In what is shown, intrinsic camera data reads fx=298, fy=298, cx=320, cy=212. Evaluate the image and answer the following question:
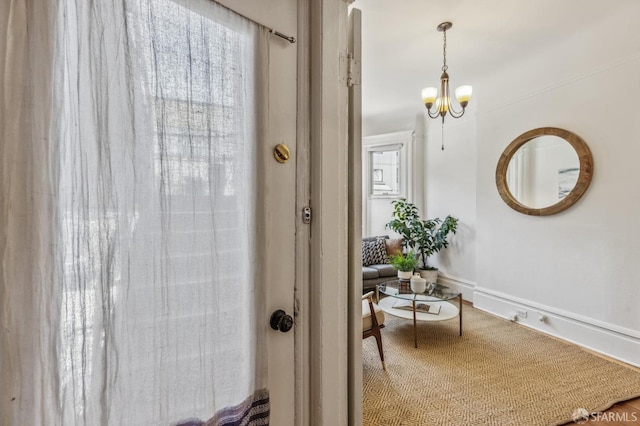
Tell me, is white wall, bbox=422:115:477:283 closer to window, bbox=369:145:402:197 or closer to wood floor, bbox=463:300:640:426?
window, bbox=369:145:402:197

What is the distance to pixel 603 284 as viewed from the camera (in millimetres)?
2666

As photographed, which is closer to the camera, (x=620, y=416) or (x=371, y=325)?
(x=620, y=416)

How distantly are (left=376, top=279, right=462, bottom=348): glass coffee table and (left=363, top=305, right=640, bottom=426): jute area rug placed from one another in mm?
260

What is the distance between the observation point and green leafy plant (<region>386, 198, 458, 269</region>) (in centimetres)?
442

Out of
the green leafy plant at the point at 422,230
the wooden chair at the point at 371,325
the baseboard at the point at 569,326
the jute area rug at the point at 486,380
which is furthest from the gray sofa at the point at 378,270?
the wooden chair at the point at 371,325

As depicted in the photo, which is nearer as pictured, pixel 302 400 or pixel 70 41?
pixel 70 41

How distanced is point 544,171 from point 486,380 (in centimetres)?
228

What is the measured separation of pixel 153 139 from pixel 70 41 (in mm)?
211

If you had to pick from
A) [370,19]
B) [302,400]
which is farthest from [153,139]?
[370,19]

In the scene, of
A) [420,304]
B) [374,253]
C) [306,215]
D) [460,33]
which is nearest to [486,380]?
[420,304]

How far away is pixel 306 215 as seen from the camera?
973 millimetres

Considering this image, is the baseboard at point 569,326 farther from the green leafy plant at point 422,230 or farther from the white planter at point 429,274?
the green leafy plant at point 422,230

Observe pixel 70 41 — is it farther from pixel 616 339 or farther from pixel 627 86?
pixel 616 339

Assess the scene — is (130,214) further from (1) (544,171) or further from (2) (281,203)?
(1) (544,171)
